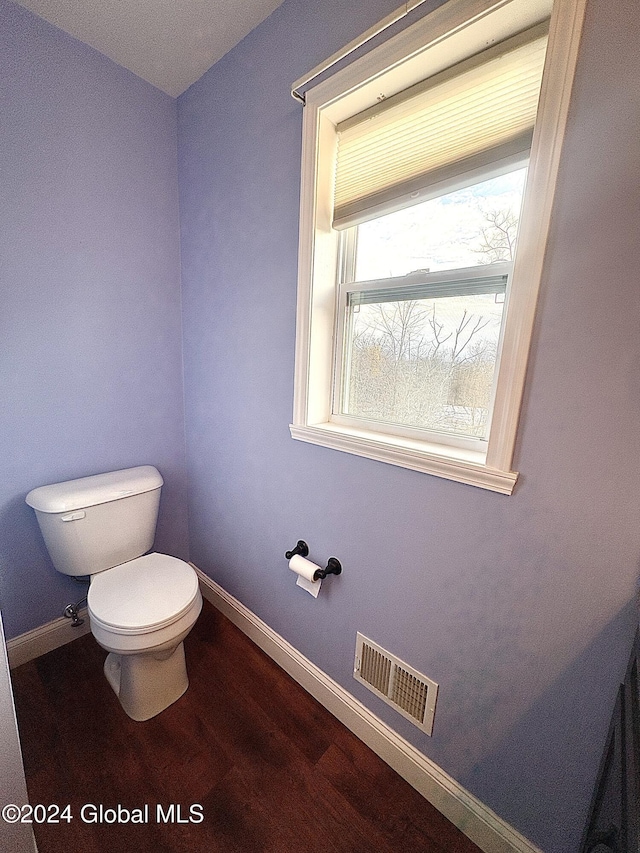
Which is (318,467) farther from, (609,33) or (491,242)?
(609,33)

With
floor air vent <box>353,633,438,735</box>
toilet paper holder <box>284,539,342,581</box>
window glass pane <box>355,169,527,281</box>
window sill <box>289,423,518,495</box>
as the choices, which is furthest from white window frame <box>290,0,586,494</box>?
floor air vent <box>353,633,438,735</box>

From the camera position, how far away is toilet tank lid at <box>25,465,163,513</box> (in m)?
1.25

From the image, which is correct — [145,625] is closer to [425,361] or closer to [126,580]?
[126,580]

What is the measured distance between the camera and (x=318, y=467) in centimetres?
122

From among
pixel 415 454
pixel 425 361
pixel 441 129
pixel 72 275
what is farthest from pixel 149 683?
pixel 441 129

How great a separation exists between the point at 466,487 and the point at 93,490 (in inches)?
54.4

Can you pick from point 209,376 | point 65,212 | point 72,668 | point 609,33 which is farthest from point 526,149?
point 72,668

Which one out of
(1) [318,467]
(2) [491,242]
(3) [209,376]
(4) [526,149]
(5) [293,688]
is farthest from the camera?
(3) [209,376]

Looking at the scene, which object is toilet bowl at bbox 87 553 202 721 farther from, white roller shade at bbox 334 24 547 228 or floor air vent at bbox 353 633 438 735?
white roller shade at bbox 334 24 547 228

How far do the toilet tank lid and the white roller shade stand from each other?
1.32 metres

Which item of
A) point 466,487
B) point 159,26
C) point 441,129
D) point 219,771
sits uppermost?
point 159,26

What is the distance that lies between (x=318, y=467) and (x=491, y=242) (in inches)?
34.3

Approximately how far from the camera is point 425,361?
1.06m

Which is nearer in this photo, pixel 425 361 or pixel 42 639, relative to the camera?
pixel 425 361
